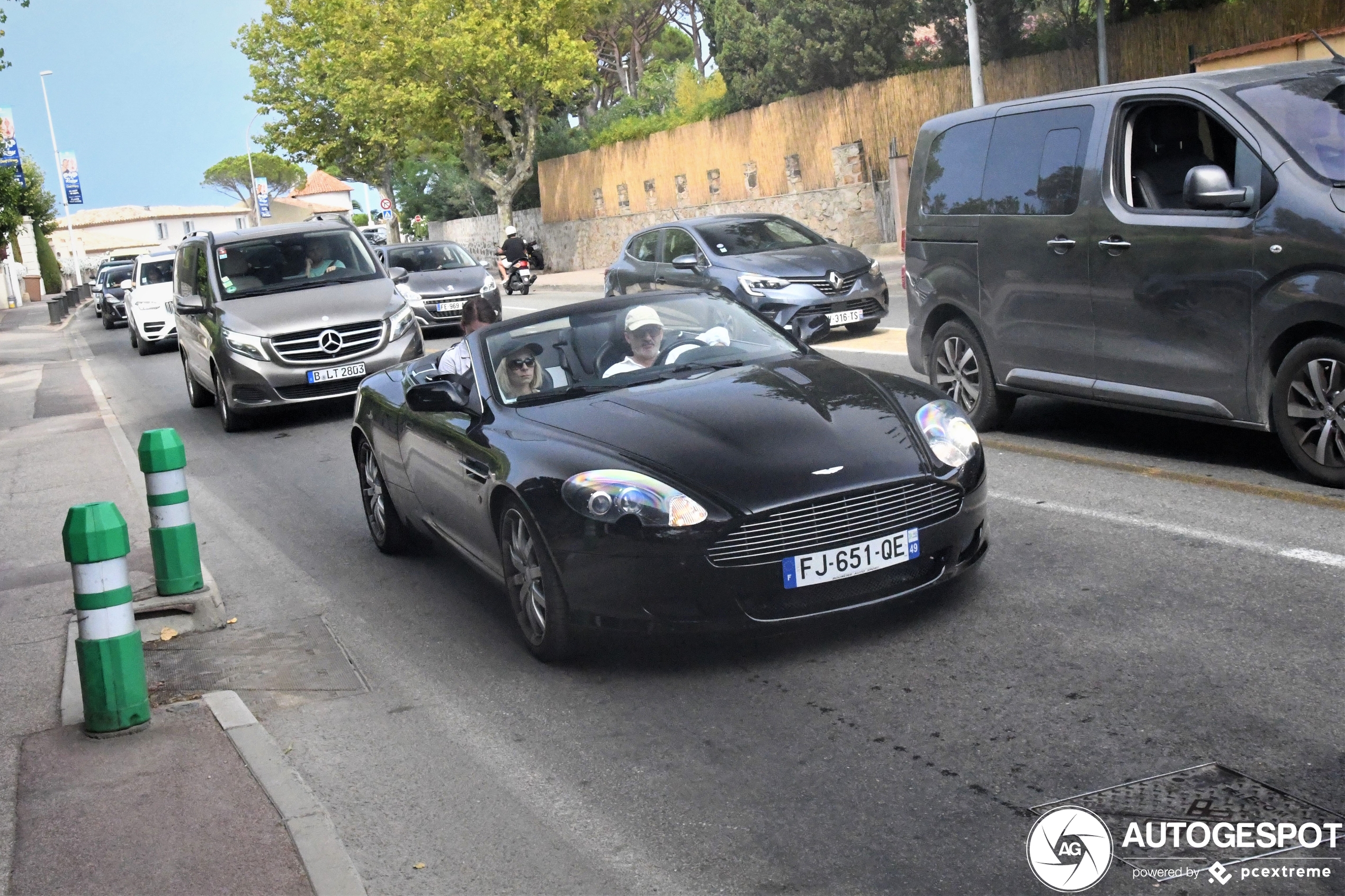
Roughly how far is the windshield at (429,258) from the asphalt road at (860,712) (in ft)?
53.0

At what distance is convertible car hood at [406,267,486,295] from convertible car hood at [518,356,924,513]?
16.3 m

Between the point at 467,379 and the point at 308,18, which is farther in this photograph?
the point at 308,18

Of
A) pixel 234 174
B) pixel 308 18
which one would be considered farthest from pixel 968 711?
pixel 234 174

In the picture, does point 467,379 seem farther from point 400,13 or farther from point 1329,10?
point 400,13

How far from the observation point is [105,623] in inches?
211

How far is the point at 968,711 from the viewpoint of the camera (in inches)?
189

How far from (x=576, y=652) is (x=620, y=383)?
140 cm

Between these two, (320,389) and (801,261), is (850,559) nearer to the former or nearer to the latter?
(320,389)

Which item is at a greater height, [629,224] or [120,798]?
[629,224]

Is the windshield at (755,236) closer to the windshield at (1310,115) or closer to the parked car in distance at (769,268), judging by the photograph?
the parked car in distance at (769,268)

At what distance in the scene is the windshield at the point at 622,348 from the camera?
6.65 meters

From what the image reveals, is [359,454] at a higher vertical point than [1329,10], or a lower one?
lower

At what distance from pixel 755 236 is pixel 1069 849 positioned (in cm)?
1410

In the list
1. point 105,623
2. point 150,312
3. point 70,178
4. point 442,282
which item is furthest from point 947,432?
point 70,178
